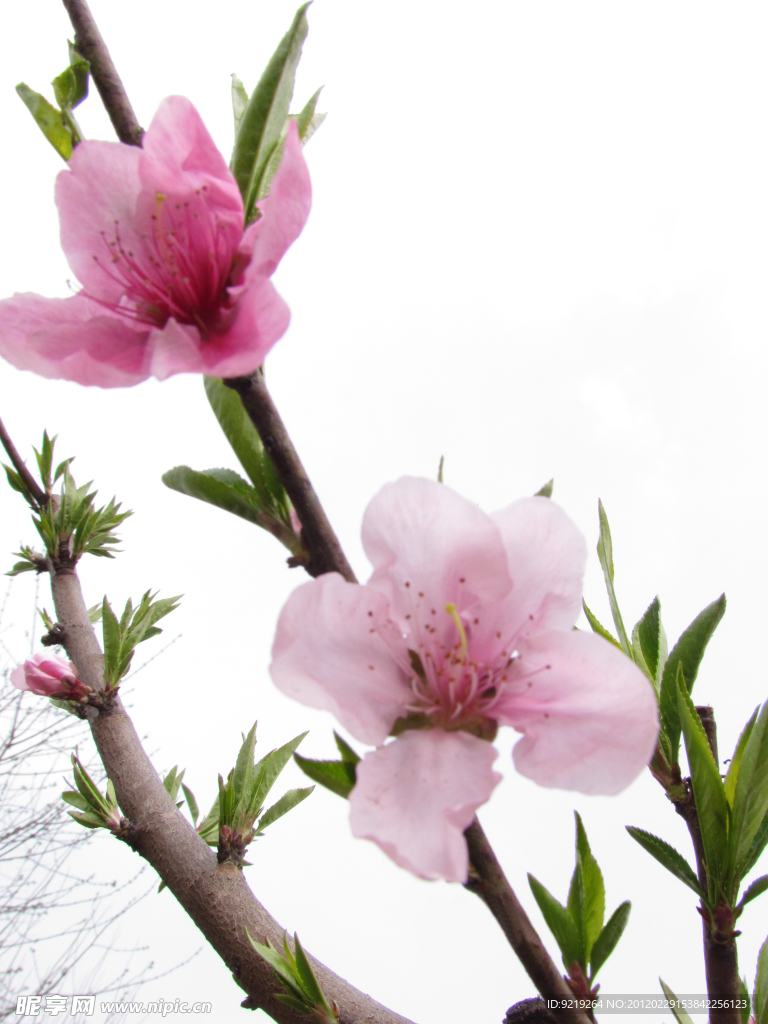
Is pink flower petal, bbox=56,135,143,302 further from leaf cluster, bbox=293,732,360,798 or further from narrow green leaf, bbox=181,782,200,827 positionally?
narrow green leaf, bbox=181,782,200,827

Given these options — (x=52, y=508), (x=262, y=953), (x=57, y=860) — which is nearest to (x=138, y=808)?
(x=262, y=953)

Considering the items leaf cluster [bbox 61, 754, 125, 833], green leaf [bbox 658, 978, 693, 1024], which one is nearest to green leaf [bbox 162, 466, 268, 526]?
green leaf [bbox 658, 978, 693, 1024]

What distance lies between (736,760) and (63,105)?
37.2 inches

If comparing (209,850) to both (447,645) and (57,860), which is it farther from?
(57,860)

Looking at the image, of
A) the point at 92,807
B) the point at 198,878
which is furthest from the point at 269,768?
the point at 92,807

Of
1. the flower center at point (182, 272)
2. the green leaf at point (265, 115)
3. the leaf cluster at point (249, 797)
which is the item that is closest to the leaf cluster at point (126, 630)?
the leaf cluster at point (249, 797)

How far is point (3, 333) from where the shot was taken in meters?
0.66

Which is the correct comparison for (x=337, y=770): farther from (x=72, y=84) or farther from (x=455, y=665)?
(x=72, y=84)

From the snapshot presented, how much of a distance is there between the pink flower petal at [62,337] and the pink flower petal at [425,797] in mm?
383

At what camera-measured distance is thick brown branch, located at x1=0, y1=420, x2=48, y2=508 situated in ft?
4.69

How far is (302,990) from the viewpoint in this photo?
2.99 feet

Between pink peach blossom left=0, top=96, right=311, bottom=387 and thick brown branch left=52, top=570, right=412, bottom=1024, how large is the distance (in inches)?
33.9

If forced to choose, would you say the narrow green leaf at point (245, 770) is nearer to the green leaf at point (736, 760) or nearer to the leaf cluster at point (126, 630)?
the leaf cluster at point (126, 630)

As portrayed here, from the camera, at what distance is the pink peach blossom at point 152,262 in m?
0.60
